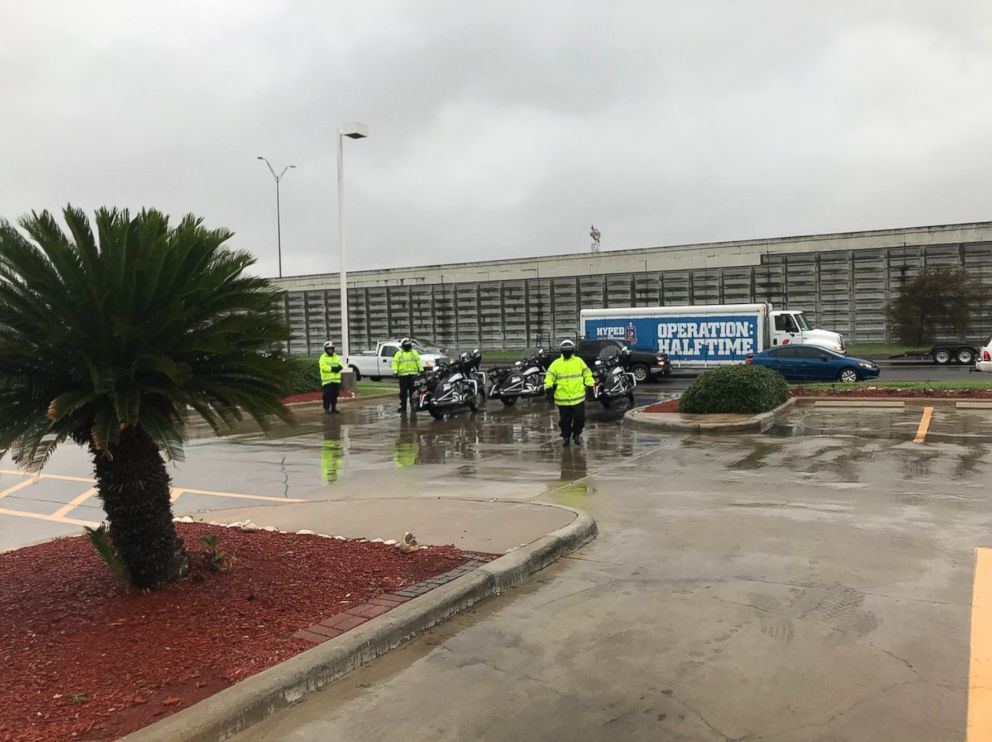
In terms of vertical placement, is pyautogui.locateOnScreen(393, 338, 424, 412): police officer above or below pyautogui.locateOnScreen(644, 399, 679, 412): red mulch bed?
above

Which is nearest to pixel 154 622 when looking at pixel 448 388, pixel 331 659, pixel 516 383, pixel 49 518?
pixel 331 659

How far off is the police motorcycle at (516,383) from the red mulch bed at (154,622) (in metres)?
13.7

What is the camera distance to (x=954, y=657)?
4328 mm

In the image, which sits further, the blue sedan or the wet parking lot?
the blue sedan

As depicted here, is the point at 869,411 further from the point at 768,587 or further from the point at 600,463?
the point at 768,587

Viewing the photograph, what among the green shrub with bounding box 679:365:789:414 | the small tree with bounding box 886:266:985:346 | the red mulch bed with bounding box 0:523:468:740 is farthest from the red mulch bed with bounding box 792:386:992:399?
the small tree with bounding box 886:266:985:346

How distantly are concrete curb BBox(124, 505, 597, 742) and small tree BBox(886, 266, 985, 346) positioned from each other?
36927 millimetres

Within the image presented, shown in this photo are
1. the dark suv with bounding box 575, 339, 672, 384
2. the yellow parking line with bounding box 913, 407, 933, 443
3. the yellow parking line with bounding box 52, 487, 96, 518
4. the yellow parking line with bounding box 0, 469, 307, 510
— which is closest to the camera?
the yellow parking line with bounding box 52, 487, 96, 518

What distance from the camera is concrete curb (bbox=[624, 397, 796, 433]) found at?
1420cm

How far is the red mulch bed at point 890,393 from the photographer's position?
17656 millimetres

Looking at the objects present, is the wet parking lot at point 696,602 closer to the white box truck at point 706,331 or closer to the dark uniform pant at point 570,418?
the dark uniform pant at point 570,418

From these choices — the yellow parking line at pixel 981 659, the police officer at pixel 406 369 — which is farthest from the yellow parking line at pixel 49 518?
the police officer at pixel 406 369

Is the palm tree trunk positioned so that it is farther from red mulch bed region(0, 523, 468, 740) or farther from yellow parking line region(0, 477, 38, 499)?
yellow parking line region(0, 477, 38, 499)

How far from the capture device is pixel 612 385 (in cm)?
1880
